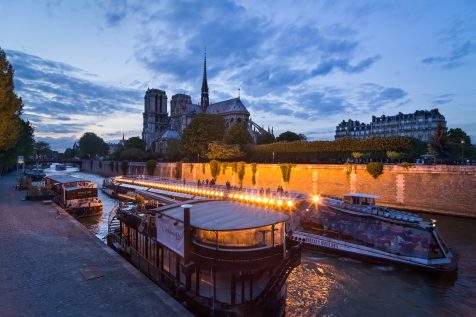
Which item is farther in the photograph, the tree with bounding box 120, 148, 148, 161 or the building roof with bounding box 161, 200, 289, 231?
the tree with bounding box 120, 148, 148, 161

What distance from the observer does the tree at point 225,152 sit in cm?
5219

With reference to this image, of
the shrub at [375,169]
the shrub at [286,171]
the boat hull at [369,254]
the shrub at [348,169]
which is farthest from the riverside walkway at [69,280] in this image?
the shrub at [286,171]

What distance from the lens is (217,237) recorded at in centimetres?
933

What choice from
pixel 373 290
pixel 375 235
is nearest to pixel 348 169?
pixel 375 235

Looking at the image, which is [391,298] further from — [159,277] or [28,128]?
[28,128]

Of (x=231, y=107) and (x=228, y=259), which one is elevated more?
(x=231, y=107)

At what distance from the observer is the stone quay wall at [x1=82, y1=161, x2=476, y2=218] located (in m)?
28.0

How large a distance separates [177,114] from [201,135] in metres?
51.3

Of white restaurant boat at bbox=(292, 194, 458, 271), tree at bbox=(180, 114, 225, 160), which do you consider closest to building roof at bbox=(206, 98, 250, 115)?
tree at bbox=(180, 114, 225, 160)

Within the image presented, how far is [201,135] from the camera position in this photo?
61.1 metres

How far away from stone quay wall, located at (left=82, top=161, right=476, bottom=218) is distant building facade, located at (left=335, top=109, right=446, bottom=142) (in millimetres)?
57870

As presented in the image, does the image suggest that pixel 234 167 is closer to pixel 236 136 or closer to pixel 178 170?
pixel 236 136

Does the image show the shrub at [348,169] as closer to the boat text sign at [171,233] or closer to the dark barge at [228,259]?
the dark barge at [228,259]

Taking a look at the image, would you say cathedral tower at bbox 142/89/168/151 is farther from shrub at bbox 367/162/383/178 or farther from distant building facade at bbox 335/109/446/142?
shrub at bbox 367/162/383/178
